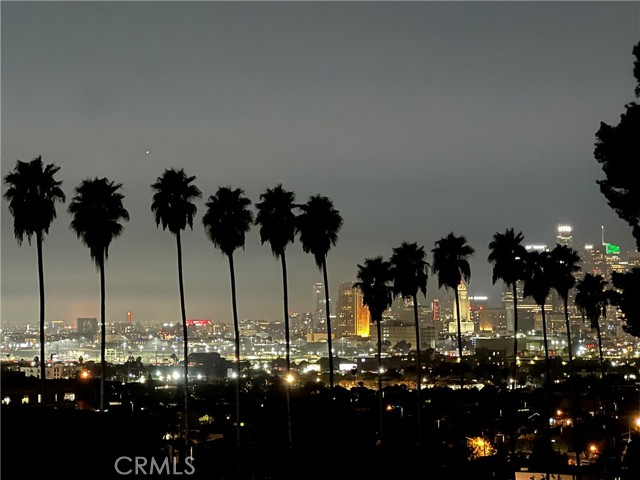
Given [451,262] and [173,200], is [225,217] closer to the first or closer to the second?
[173,200]

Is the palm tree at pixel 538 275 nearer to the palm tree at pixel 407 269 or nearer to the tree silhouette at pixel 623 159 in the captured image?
the palm tree at pixel 407 269

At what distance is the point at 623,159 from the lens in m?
22.6

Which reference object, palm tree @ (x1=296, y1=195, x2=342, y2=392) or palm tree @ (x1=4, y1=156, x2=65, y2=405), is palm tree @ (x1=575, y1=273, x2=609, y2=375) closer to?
palm tree @ (x1=296, y1=195, x2=342, y2=392)

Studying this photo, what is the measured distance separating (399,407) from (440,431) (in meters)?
10.1

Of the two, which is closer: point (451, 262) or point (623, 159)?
point (623, 159)

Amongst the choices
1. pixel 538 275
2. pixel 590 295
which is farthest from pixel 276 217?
pixel 590 295

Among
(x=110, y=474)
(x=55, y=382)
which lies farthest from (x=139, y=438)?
(x=55, y=382)

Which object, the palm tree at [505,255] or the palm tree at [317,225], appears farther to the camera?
the palm tree at [505,255]

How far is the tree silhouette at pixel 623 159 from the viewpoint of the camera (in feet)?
73.1

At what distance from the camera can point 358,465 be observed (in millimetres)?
32906

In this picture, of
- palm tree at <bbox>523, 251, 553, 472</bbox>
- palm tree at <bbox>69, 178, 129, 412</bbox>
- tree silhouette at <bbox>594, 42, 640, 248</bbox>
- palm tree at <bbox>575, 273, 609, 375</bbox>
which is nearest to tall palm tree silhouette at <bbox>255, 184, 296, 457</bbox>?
palm tree at <bbox>69, 178, 129, 412</bbox>

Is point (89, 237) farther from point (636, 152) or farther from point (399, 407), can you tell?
point (399, 407)

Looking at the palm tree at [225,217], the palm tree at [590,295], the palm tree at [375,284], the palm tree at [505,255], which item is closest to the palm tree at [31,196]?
the palm tree at [225,217]

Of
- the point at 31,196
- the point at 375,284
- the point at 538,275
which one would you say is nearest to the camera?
the point at 31,196
